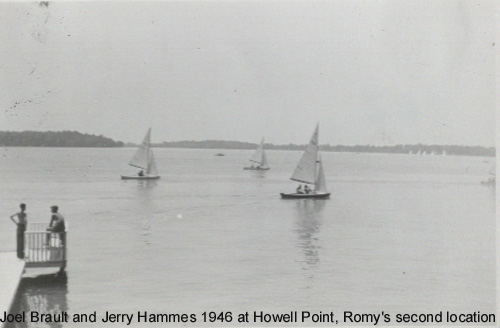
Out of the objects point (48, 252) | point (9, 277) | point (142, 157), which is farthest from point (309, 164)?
point (9, 277)

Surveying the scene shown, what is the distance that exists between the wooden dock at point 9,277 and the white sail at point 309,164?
1521 inches

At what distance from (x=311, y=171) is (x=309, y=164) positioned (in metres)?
1.61

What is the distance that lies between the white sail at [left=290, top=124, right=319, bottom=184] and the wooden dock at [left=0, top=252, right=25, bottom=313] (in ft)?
127

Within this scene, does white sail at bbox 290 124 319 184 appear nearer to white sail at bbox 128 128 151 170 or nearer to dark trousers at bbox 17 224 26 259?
white sail at bbox 128 128 151 170

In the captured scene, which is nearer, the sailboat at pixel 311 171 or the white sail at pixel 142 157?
the sailboat at pixel 311 171

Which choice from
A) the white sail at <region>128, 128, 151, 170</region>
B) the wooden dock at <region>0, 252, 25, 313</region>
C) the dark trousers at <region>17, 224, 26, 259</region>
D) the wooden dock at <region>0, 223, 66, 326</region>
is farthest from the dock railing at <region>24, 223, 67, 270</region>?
the white sail at <region>128, 128, 151, 170</region>

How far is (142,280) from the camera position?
25.3m

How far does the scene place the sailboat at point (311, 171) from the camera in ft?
189

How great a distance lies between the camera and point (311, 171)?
6119cm

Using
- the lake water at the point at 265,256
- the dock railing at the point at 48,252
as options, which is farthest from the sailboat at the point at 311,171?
the dock railing at the point at 48,252

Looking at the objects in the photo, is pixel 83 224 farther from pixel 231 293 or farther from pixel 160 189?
pixel 160 189

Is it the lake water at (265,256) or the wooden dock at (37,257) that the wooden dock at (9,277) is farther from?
the lake water at (265,256)

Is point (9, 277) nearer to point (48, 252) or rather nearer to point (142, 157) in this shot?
point (48, 252)

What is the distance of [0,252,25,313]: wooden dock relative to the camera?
51.9 ft
